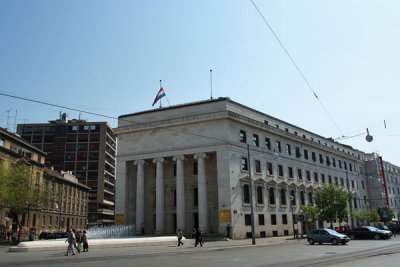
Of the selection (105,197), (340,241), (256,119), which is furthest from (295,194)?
(105,197)

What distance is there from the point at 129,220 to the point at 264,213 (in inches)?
739

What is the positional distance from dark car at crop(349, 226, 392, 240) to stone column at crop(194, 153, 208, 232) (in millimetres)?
17023

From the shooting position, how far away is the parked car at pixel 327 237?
32.0 m

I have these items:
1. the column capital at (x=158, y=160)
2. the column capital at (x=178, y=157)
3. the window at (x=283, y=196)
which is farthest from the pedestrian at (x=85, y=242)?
the window at (x=283, y=196)

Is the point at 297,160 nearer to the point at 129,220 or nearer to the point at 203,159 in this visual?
the point at 203,159

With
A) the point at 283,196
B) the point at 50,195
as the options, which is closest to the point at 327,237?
the point at 283,196

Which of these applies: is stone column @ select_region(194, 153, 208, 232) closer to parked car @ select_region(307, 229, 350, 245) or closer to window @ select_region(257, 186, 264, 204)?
window @ select_region(257, 186, 264, 204)

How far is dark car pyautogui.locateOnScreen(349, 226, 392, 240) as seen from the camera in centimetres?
3731

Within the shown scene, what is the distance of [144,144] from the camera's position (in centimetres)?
4994

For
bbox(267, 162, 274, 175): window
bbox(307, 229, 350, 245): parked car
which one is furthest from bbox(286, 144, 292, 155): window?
bbox(307, 229, 350, 245): parked car

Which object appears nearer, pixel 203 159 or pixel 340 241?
pixel 340 241

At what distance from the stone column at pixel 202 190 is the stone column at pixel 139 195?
8587 millimetres

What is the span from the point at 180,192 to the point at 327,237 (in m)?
19.3

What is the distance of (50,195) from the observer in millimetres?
47625
